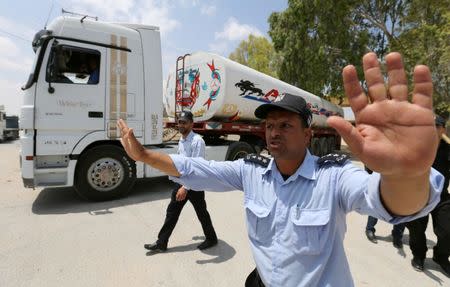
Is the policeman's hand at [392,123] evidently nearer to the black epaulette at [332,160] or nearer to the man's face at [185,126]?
Answer: the black epaulette at [332,160]

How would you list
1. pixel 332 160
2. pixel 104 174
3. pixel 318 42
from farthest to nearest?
pixel 318 42 → pixel 104 174 → pixel 332 160

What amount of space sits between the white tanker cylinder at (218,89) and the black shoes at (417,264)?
4.51 m

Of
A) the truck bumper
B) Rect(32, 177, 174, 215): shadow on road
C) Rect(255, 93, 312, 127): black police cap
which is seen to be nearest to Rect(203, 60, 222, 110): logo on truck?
Rect(32, 177, 174, 215): shadow on road

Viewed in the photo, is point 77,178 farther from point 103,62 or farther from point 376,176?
point 376,176

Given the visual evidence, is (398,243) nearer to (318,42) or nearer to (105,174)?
(105,174)

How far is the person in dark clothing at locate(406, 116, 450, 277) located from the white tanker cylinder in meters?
4.28

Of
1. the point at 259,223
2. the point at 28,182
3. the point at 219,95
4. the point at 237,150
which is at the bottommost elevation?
the point at 28,182

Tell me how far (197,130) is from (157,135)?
1.42 meters

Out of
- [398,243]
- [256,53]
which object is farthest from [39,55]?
[256,53]

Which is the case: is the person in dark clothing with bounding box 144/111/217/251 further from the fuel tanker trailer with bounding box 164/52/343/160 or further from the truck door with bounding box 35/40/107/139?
the fuel tanker trailer with bounding box 164/52/343/160

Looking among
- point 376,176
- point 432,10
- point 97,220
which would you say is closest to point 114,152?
point 97,220

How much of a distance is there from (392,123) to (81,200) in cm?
527

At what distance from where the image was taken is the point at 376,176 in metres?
1.05

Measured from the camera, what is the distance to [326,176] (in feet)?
4.28
